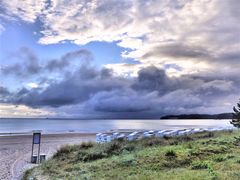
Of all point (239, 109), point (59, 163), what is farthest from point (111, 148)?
point (239, 109)

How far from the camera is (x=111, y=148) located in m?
16.3

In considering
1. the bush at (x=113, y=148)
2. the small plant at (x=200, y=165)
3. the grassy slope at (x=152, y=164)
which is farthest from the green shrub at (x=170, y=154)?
the bush at (x=113, y=148)

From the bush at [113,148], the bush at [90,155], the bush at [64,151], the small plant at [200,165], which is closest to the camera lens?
the small plant at [200,165]

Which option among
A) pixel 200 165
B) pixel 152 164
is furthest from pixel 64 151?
pixel 200 165

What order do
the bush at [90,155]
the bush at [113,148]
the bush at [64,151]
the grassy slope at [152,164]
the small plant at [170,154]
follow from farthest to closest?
the bush at [64,151], the bush at [113,148], the bush at [90,155], the small plant at [170,154], the grassy slope at [152,164]

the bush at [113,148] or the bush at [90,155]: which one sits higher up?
the bush at [113,148]

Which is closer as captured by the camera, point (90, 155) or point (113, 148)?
point (90, 155)

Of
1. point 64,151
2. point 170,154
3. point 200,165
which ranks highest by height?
point 170,154

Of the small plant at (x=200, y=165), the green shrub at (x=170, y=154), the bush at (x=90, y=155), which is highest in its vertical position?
the green shrub at (x=170, y=154)

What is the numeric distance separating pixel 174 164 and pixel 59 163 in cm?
538

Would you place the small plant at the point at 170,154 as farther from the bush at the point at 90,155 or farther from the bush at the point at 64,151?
the bush at the point at 64,151

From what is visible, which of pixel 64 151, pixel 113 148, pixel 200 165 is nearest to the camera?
pixel 200 165

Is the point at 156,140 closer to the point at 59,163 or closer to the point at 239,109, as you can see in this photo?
the point at 59,163

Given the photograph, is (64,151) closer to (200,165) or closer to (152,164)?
(152,164)
